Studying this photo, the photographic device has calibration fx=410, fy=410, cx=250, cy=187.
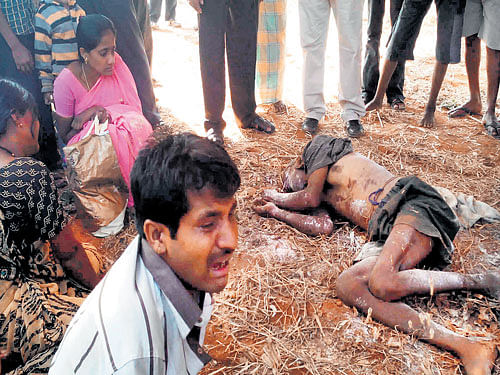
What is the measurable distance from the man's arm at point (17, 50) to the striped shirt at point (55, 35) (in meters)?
0.06

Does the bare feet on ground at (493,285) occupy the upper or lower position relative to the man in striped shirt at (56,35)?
lower

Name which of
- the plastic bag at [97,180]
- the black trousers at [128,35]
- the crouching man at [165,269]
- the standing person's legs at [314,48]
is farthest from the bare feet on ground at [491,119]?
the crouching man at [165,269]

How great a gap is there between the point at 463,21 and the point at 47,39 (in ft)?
13.3

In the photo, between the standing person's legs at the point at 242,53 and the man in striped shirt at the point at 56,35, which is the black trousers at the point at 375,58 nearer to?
the standing person's legs at the point at 242,53

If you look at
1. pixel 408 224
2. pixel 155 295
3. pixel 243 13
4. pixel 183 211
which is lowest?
pixel 408 224

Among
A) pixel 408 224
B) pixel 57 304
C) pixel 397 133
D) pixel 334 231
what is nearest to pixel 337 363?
pixel 408 224

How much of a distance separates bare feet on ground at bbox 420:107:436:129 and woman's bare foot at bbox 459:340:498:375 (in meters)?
3.14

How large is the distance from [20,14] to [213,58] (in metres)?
1.63

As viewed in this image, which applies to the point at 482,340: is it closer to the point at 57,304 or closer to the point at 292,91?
the point at 57,304

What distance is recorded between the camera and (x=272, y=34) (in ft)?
15.6

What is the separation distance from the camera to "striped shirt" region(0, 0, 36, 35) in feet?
10.1

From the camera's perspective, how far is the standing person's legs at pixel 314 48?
4098 millimetres

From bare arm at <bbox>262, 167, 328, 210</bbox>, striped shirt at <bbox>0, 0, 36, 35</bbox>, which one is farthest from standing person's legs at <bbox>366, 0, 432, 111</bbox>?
striped shirt at <bbox>0, 0, 36, 35</bbox>

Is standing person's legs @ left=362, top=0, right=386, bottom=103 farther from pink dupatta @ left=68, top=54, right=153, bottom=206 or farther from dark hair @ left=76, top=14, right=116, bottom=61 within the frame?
dark hair @ left=76, top=14, right=116, bottom=61
